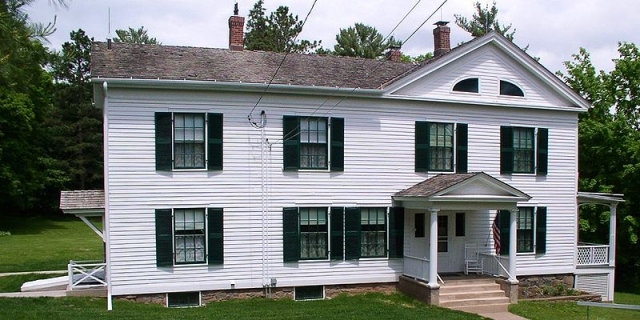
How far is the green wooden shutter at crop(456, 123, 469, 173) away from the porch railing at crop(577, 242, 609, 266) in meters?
5.41

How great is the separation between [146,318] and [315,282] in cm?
532

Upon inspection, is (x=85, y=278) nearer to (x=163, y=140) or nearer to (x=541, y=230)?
(x=163, y=140)

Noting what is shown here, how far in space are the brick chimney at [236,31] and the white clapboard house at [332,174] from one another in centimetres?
6

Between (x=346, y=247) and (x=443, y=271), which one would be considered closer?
(x=346, y=247)

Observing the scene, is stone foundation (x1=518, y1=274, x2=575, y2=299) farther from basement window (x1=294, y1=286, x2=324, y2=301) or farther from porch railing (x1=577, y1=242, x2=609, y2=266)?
basement window (x1=294, y1=286, x2=324, y2=301)

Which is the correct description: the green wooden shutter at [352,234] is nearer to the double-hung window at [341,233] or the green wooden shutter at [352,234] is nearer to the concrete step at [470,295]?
the double-hung window at [341,233]

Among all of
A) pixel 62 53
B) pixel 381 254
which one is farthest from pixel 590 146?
pixel 62 53

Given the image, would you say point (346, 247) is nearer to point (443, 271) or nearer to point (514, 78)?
point (443, 271)

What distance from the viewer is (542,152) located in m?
19.5

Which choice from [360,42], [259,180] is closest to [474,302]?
[259,180]

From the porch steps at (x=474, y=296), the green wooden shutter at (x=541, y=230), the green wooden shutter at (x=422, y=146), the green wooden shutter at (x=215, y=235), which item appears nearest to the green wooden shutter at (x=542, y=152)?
the green wooden shutter at (x=541, y=230)

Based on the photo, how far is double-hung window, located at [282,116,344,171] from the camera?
55.0 feet

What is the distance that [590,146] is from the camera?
88.1 ft

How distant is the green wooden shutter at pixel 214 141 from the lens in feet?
52.5
